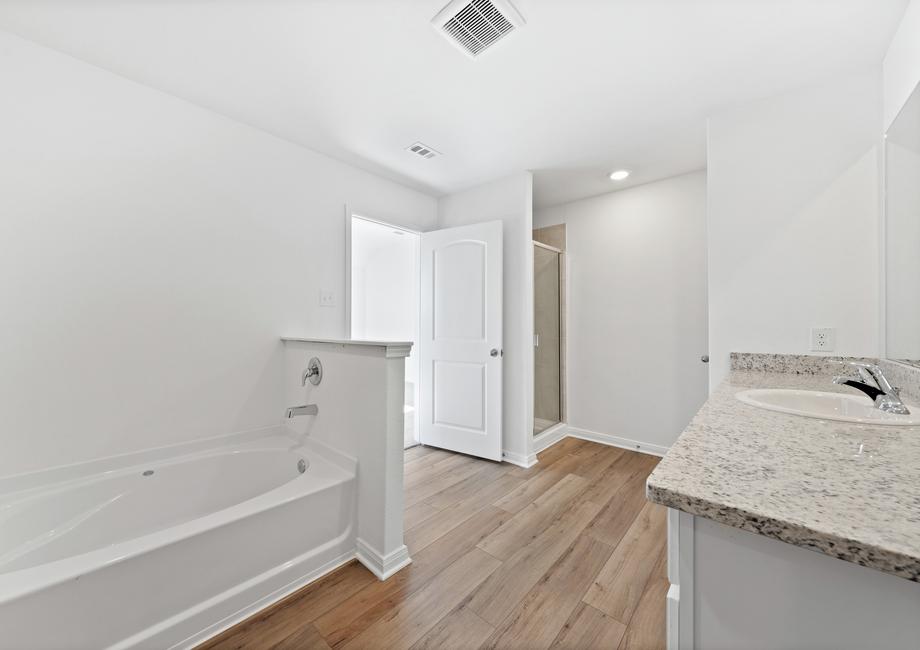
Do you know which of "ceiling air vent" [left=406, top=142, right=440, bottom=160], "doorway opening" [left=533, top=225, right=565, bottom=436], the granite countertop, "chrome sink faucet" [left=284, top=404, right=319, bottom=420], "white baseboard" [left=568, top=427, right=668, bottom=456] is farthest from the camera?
"doorway opening" [left=533, top=225, right=565, bottom=436]

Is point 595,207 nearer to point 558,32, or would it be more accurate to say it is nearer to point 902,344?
point 558,32

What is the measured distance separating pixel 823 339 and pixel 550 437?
202 cm

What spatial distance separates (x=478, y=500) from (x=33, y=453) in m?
2.13

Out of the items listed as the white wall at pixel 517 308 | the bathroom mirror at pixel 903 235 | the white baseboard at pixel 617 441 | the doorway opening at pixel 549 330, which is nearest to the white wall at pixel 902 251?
the bathroom mirror at pixel 903 235

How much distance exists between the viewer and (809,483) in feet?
1.77

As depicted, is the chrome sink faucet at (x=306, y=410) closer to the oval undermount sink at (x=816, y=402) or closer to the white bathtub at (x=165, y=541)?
the white bathtub at (x=165, y=541)

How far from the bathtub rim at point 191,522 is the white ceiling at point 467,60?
1.88 m

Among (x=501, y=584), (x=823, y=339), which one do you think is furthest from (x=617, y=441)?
(x=501, y=584)

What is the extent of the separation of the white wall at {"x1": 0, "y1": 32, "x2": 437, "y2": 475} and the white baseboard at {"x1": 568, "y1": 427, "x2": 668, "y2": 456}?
8.41 ft

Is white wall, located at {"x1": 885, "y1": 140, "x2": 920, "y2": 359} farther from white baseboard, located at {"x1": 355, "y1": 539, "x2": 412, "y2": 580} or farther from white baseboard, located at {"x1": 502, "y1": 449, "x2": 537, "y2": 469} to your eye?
white baseboard, located at {"x1": 355, "y1": 539, "x2": 412, "y2": 580}

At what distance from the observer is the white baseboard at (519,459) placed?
2.74 meters

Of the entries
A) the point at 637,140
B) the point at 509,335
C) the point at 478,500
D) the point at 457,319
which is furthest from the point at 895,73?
the point at 478,500

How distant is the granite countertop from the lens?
0.40 m

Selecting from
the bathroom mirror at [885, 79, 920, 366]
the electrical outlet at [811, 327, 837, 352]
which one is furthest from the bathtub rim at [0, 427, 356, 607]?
the bathroom mirror at [885, 79, 920, 366]
